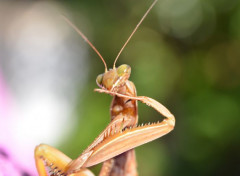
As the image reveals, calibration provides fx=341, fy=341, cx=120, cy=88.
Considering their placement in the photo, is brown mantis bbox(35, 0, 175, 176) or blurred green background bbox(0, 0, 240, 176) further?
blurred green background bbox(0, 0, 240, 176)

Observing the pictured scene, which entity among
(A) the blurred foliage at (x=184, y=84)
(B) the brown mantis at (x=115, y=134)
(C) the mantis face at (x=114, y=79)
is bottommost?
(A) the blurred foliage at (x=184, y=84)

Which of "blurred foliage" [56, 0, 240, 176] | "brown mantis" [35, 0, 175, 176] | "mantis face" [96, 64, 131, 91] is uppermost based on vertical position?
"mantis face" [96, 64, 131, 91]

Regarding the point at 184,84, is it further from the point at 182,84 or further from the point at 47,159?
the point at 47,159

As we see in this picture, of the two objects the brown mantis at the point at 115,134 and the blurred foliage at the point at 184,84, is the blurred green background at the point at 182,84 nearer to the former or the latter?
the blurred foliage at the point at 184,84

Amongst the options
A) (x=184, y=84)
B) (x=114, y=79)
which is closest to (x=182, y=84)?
(x=184, y=84)

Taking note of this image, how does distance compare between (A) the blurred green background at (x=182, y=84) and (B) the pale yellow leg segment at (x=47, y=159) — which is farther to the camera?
(A) the blurred green background at (x=182, y=84)

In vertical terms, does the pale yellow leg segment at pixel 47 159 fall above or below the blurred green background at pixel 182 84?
above

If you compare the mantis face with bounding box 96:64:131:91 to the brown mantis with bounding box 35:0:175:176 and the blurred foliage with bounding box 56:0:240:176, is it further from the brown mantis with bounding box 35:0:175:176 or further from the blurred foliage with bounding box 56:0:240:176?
the blurred foliage with bounding box 56:0:240:176

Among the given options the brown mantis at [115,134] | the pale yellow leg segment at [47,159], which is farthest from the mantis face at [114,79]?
the pale yellow leg segment at [47,159]

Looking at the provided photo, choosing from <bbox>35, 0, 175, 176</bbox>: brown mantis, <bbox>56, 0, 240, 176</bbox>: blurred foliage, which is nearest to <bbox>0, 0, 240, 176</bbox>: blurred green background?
<bbox>56, 0, 240, 176</bbox>: blurred foliage
